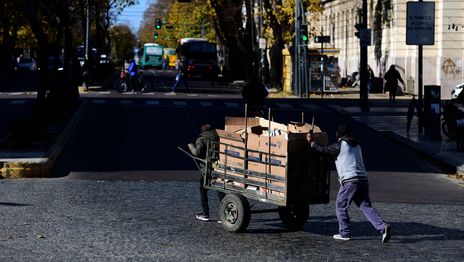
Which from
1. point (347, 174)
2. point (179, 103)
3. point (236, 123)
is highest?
point (236, 123)

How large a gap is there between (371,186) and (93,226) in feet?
23.5

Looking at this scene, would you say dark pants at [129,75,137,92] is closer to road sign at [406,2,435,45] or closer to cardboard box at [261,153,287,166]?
road sign at [406,2,435,45]

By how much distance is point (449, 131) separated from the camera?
90.7 ft

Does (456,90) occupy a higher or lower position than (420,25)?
lower

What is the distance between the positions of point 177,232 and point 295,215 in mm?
1540

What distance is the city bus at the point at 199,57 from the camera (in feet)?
285

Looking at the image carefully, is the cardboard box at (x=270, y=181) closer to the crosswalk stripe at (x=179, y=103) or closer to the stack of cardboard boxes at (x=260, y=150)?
the stack of cardboard boxes at (x=260, y=150)

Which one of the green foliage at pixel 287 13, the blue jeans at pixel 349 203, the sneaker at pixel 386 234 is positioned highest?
the green foliage at pixel 287 13

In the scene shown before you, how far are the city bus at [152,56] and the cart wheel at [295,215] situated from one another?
12624 cm

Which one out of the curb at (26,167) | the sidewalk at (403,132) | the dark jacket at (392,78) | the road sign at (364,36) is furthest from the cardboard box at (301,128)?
the dark jacket at (392,78)

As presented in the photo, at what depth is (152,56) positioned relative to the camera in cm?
13925

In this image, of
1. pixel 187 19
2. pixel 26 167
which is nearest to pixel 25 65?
pixel 187 19

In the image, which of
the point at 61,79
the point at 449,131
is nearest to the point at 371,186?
the point at 449,131

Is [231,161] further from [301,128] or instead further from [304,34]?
[304,34]
